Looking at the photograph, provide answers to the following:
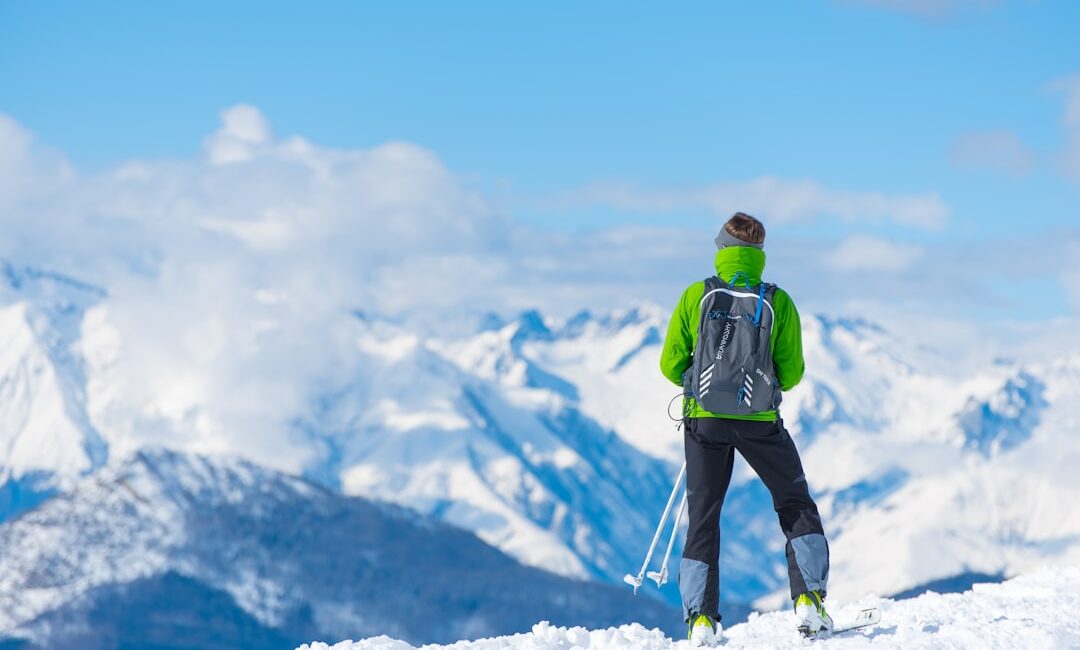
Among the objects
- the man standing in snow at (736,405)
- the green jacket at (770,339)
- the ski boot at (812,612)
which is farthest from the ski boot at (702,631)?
the green jacket at (770,339)

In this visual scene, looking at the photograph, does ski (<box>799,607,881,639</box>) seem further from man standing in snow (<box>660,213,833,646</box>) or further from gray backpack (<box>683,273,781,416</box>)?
gray backpack (<box>683,273,781,416</box>)

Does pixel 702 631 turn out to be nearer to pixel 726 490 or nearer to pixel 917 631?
pixel 726 490

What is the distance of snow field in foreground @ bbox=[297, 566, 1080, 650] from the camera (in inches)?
655

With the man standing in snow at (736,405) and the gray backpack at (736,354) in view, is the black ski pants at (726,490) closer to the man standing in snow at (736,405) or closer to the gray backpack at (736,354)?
the man standing in snow at (736,405)

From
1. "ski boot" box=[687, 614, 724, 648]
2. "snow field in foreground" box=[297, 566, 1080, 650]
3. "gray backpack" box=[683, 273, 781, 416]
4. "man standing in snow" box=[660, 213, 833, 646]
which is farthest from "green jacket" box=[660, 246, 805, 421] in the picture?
"snow field in foreground" box=[297, 566, 1080, 650]

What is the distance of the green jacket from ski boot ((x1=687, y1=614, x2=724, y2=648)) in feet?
8.63

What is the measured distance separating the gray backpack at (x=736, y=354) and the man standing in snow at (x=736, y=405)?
12mm

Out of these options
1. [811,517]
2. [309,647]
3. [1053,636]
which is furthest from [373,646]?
[1053,636]

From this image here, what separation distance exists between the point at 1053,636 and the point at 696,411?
15.9 feet

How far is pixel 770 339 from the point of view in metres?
16.9

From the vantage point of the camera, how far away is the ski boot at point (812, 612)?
17.5 m

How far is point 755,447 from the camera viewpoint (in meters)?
17.1

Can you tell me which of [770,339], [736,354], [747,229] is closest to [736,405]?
[736,354]

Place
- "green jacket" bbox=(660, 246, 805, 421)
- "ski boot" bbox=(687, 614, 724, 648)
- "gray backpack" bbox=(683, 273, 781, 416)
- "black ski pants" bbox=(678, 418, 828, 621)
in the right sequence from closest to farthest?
"gray backpack" bbox=(683, 273, 781, 416), "green jacket" bbox=(660, 246, 805, 421), "black ski pants" bbox=(678, 418, 828, 621), "ski boot" bbox=(687, 614, 724, 648)
